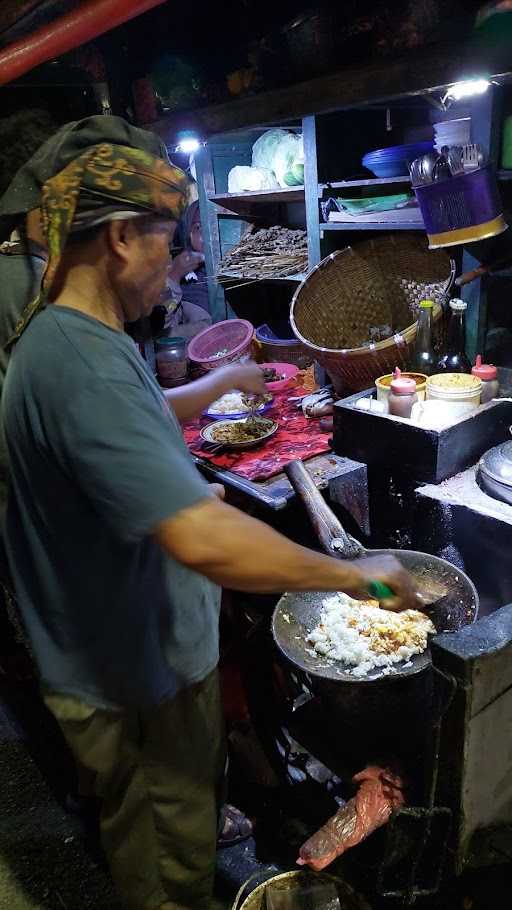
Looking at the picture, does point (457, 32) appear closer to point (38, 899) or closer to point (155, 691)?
point (155, 691)

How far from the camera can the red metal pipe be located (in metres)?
2.38

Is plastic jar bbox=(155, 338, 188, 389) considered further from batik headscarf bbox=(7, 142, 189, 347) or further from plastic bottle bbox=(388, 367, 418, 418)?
batik headscarf bbox=(7, 142, 189, 347)

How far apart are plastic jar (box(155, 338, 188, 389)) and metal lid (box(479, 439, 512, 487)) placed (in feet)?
9.78

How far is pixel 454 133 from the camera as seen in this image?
3.39 metres

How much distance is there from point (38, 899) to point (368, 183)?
4.37 m

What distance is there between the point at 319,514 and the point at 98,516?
155cm

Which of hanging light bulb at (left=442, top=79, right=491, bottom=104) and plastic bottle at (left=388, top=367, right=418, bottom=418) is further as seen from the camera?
plastic bottle at (left=388, top=367, right=418, bottom=418)

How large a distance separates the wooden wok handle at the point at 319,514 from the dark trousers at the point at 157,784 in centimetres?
94

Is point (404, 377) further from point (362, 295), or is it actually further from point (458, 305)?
point (362, 295)

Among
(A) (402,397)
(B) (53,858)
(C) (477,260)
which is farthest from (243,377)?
(B) (53,858)

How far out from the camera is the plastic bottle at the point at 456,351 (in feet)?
11.8

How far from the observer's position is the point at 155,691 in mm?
1863

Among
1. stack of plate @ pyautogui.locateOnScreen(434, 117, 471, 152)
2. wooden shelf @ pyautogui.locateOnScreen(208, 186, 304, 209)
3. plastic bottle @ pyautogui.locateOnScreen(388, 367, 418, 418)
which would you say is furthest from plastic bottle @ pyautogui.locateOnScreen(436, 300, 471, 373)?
wooden shelf @ pyautogui.locateOnScreen(208, 186, 304, 209)

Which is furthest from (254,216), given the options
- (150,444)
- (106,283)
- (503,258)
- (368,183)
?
(150,444)
